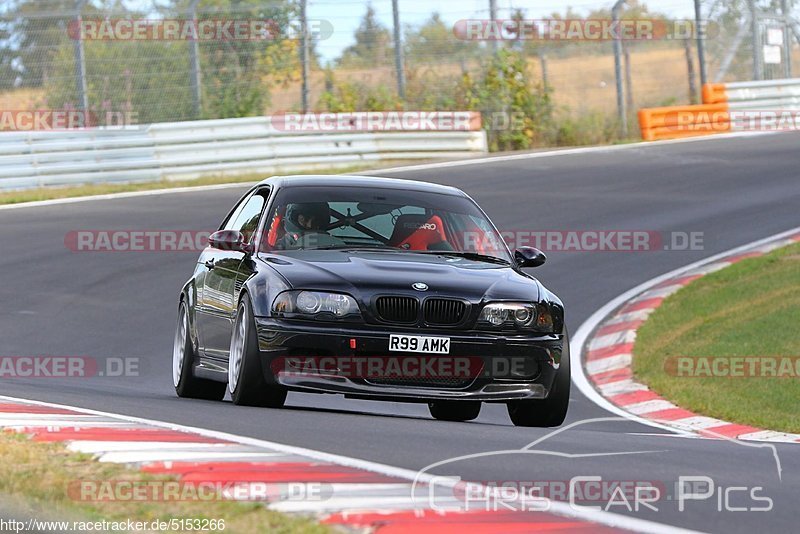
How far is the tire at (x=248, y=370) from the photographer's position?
7.88 meters

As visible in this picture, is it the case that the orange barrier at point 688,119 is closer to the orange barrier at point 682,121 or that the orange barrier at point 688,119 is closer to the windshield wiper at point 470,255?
the orange barrier at point 682,121

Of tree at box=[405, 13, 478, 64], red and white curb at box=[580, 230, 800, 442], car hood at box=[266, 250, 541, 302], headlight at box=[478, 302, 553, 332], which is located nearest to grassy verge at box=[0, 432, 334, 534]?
car hood at box=[266, 250, 541, 302]

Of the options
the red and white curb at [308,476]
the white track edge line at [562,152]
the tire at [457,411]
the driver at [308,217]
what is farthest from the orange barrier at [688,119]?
the red and white curb at [308,476]

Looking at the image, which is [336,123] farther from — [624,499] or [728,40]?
[624,499]

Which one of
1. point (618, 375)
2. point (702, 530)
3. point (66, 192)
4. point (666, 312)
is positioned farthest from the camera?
point (66, 192)

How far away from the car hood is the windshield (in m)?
0.28

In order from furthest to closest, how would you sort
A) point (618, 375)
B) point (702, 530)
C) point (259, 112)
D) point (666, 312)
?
point (259, 112), point (666, 312), point (618, 375), point (702, 530)

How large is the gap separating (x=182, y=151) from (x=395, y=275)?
51.6 ft

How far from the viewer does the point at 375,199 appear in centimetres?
901

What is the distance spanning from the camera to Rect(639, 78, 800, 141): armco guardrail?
27.6 m

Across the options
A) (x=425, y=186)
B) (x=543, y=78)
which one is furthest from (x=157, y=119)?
(x=425, y=186)

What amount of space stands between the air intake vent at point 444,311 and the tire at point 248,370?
0.91 metres

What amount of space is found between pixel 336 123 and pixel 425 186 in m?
15.2

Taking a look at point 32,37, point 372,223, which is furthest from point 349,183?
point 32,37
